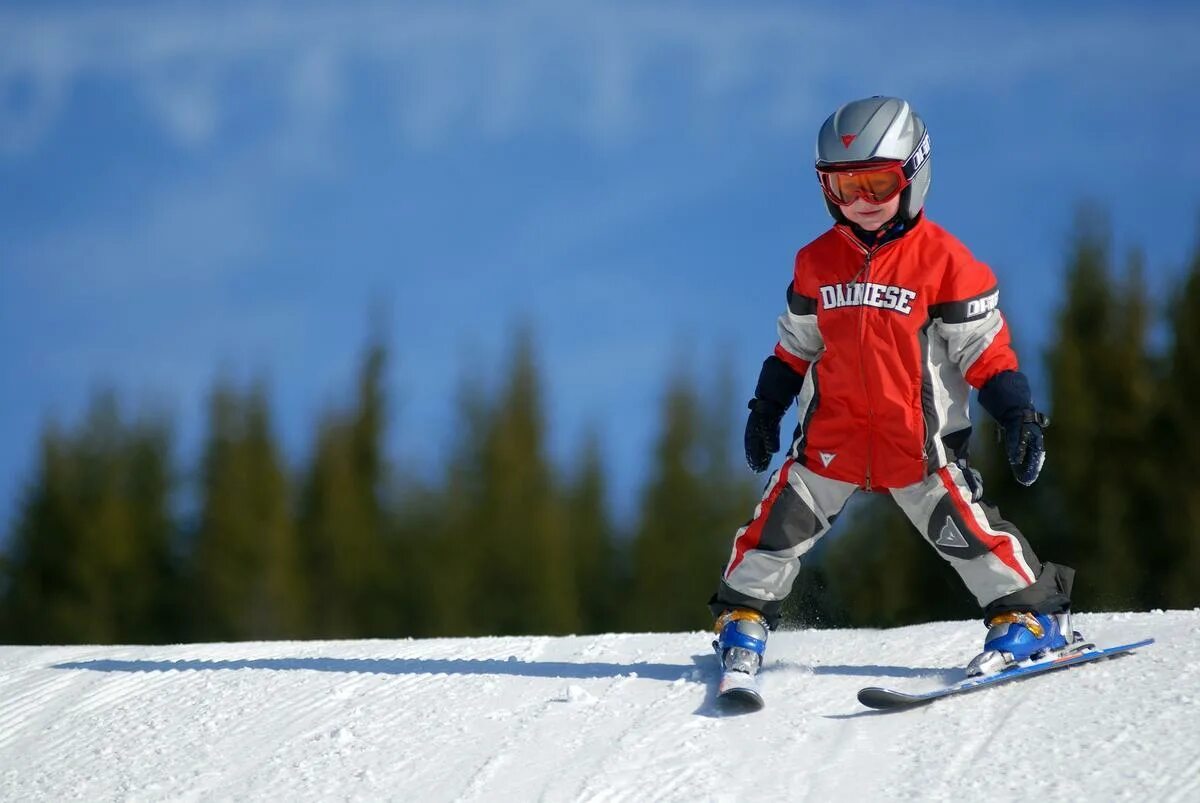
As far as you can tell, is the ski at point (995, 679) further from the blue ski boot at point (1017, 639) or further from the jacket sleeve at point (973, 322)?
the jacket sleeve at point (973, 322)

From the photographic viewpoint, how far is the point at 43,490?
35000mm

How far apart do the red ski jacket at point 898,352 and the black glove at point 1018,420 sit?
6 cm

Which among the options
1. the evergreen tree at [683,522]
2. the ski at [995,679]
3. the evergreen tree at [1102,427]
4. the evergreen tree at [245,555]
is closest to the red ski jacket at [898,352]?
the ski at [995,679]

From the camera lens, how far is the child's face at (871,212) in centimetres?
486

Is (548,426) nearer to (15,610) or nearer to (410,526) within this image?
(410,526)

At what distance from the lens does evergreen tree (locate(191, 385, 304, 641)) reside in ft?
108

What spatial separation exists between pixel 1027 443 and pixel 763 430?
0.99m

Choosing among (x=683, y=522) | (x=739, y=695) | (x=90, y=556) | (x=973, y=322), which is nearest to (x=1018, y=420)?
(x=973, y=322)

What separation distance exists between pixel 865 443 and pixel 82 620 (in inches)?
1234

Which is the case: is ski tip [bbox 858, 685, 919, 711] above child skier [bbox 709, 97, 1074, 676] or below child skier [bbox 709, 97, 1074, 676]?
below

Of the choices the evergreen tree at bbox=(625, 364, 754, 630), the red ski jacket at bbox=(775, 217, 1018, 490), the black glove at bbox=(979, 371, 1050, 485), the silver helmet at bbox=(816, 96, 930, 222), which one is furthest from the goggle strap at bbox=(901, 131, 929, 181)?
the evergreen tree at bbox=(625, 364, 754, 630)

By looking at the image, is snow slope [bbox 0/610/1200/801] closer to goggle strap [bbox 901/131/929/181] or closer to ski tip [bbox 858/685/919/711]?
ski tip [bbox 858/685/919/711]

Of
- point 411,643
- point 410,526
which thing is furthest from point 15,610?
point 411,643

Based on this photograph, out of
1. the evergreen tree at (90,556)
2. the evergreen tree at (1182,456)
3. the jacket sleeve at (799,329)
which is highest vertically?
the jacket sleeve at (799,329)
